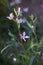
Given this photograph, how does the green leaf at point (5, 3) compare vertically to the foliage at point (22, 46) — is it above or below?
above

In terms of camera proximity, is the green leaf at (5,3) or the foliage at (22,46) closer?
the foliage at (22,46)

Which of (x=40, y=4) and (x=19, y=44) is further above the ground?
(x=40, y=4)

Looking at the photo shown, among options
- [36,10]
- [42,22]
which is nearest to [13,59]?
[42,22]

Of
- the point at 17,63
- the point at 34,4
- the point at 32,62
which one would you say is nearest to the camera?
the point at 32,62

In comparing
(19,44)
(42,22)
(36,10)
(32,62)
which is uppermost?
(36,10)

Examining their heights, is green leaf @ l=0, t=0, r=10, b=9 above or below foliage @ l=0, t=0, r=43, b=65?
above

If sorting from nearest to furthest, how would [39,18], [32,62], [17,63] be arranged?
[32,62], [17,63], [39,18]

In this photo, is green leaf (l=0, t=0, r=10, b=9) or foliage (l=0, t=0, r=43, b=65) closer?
foliage (l=0, t=0, r=43, b=65)

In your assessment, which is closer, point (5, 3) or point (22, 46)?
point (22, 46)

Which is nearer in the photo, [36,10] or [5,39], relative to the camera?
[5,39]

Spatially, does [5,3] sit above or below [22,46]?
above

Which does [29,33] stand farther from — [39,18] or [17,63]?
[39,18]
